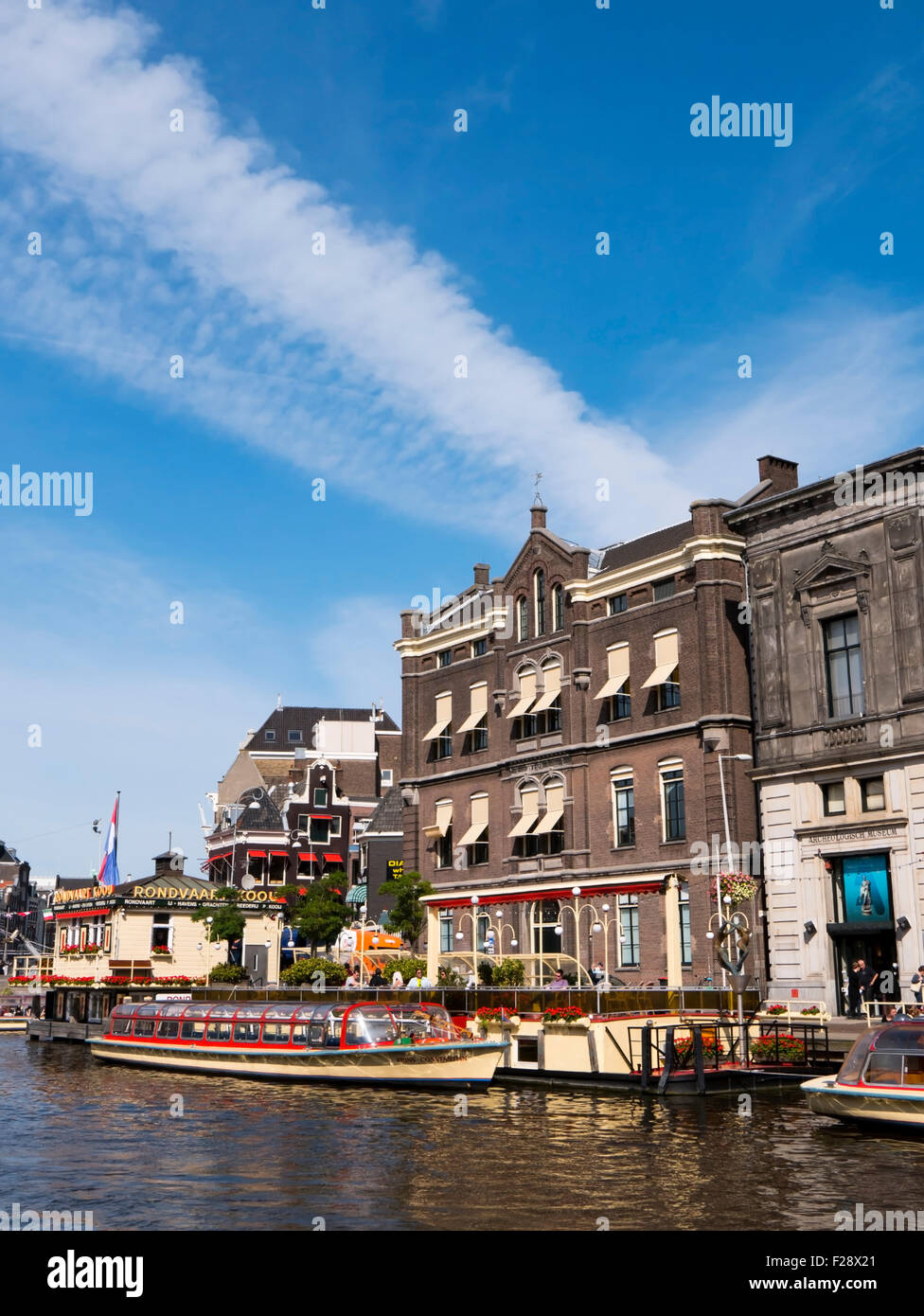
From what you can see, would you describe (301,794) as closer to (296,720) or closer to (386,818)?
(386,818)

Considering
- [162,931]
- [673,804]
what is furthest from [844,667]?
[162,931]

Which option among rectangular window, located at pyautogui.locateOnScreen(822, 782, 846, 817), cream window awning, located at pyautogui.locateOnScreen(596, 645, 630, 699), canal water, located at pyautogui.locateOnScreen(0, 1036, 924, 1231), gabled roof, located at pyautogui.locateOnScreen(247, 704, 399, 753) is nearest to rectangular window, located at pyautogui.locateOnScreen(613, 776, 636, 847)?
cream window awning, located at pyautogui.locateOnScreen(596, 645, 630, 699)

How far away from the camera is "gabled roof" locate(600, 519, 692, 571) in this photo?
52019mm

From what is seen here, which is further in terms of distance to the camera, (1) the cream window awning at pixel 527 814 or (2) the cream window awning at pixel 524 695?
(2) the cream window awning at pixel 524 695

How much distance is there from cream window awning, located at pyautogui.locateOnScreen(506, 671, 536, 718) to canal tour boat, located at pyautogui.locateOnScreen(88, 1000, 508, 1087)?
1808 centimetres

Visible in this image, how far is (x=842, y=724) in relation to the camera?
40.7 m

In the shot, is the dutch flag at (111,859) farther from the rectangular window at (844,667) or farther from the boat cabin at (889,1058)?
the boat cabin at (889,1058)

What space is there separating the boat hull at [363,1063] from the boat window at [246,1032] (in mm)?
399

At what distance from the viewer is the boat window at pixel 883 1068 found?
77.9 ft

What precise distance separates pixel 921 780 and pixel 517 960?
666 inches

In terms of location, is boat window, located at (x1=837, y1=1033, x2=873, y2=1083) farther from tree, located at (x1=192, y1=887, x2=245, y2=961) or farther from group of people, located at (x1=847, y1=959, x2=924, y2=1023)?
tree, located at (x1=192, y1=887, x2=245, y2=961)

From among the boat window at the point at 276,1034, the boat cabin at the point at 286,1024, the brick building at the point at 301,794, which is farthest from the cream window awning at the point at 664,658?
the brick building at the point at 301,794
